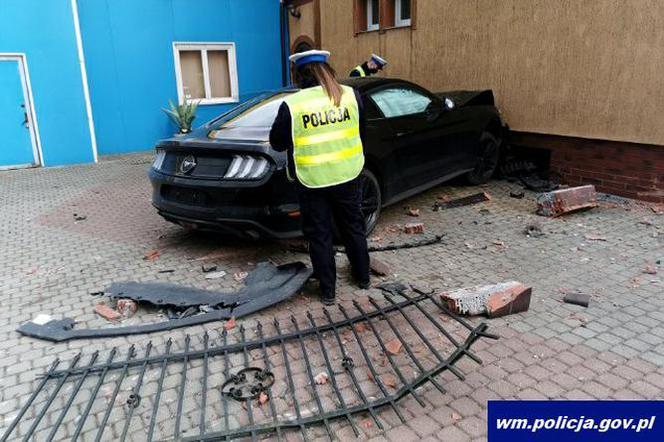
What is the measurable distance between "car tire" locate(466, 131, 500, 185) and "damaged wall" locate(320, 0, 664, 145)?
1.88 feet

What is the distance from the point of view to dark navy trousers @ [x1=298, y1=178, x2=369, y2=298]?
3830 mm

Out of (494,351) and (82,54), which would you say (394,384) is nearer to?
(494,351)

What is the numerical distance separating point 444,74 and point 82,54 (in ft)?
23.9

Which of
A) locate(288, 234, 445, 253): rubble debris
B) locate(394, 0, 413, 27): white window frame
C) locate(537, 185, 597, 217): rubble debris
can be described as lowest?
locate(288, 234, 445, 253): rubble debris

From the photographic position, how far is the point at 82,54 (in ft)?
33.9

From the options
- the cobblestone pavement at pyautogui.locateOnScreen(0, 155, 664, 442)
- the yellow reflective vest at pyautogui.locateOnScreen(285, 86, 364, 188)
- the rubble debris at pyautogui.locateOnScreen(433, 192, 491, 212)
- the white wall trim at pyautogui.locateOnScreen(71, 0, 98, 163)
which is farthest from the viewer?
the white wall trim at pyautogui.locateOnScreen(71, 0, 98, 163)

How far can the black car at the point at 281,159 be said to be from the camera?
430cm

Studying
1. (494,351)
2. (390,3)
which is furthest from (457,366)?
(390,3)

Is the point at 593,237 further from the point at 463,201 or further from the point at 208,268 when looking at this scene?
the point at 208,268

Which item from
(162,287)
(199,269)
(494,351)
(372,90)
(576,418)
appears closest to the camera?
(576,418)

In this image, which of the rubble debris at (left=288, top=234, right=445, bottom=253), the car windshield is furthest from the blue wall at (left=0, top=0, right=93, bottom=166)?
the rubble debris at (left=288, top=234, right=445, bottom=253)

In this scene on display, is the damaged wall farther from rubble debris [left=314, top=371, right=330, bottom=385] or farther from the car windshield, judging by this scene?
rubble debris [left=314, top=371, right=330, bottom=385]

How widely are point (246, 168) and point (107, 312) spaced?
158 centimetres

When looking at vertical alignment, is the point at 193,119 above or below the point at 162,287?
above
